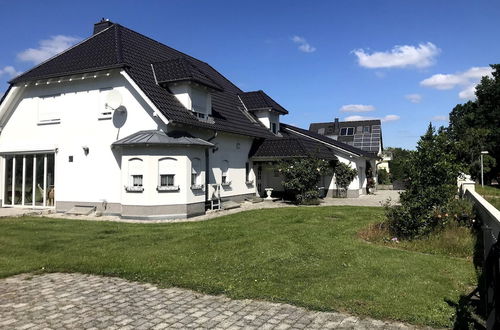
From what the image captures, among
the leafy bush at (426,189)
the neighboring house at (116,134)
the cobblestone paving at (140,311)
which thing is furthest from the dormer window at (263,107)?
the cobblestone paving at (140,311)

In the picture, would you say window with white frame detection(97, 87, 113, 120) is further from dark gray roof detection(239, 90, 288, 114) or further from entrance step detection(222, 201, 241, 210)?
dark gray roof detection(239, 90, 288, 114)

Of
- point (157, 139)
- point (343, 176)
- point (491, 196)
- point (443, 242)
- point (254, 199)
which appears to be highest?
point (157, 139)

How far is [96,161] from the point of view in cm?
1717

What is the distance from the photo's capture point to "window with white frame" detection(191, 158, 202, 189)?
16766 millimetres

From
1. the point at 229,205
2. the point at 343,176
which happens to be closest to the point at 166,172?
the point at 229,205

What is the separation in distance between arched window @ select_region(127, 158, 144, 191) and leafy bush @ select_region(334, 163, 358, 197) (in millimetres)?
14991

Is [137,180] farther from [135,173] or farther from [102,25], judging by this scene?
[102,25]

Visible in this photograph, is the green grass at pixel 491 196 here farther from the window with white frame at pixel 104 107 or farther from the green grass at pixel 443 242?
the window with white frame at pixel 104 107

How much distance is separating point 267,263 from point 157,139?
358 inches

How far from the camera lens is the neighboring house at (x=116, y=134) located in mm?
15836

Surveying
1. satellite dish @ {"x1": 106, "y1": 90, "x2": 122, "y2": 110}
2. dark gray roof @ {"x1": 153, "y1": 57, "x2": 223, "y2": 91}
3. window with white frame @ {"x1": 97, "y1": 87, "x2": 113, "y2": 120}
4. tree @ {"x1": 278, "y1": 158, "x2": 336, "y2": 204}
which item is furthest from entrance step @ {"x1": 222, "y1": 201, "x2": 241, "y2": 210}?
satellite dish @ {"x1": 106, "y1": 90, "x2": 122, "y2": 110}

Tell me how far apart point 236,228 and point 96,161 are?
8.33m

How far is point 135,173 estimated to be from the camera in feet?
51.8

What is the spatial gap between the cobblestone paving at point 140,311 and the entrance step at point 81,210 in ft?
34.7
